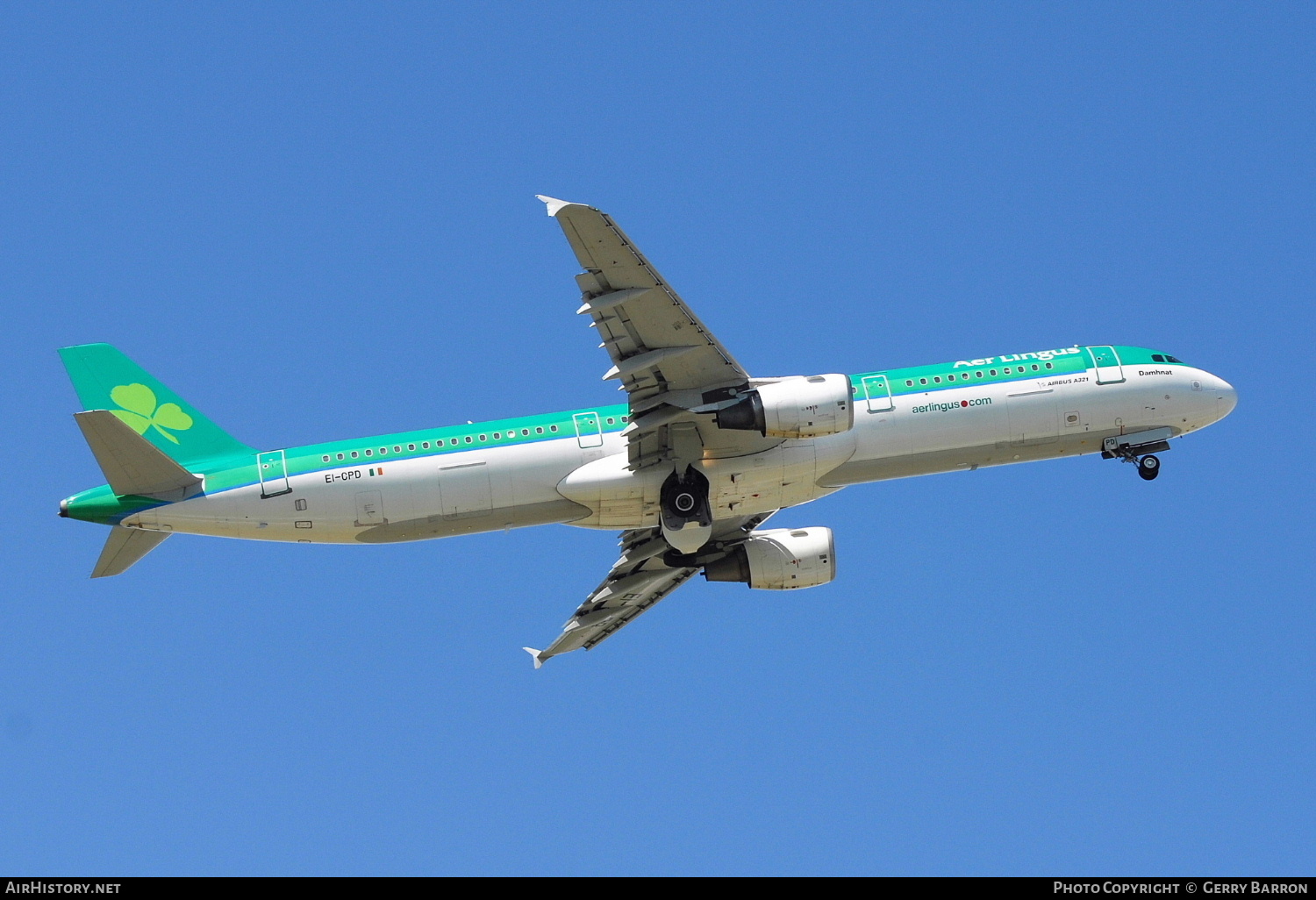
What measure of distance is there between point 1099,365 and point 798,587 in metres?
11.4

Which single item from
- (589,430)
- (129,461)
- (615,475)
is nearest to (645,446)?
(615,475)

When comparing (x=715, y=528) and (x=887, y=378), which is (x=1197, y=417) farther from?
(x=715, y=528)

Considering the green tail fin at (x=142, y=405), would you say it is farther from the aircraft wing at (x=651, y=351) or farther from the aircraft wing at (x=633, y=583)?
the aircraft wing at (x=633, y=583)

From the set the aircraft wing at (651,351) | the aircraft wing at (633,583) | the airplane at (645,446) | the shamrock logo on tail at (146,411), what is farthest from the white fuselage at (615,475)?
the aircraft wing at (633,583)

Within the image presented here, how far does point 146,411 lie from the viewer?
Result: 140ft

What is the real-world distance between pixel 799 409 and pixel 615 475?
5630mm

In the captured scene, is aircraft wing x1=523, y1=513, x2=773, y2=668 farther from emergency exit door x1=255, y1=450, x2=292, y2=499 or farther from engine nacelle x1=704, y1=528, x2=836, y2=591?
emergency exit door x1=255, y1=450, x2=292, y2=499

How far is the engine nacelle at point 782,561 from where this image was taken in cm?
4666

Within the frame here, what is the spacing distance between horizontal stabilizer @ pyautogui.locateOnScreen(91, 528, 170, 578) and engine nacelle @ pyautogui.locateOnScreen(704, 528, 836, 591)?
16.7 metres

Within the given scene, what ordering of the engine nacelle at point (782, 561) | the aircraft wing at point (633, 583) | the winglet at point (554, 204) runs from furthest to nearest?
the aircraft wing at point (633, 583) < the engine nacelle at point (782, 561) < the winglet at point (554, 204)

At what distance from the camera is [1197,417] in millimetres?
44844

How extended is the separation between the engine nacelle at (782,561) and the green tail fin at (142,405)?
15229mm

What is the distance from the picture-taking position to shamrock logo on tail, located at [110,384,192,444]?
140 feet

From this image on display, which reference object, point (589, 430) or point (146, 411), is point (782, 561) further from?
point (146, 411)
